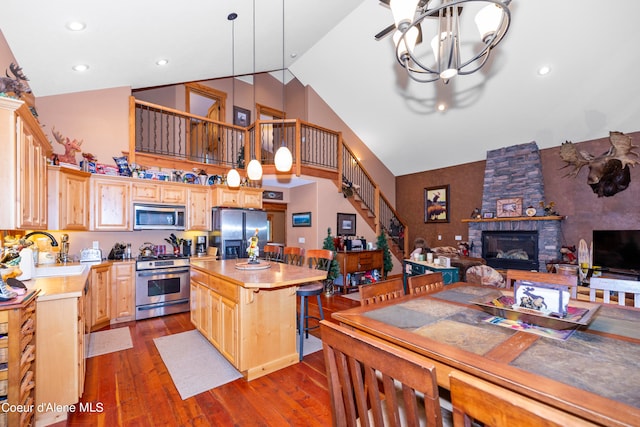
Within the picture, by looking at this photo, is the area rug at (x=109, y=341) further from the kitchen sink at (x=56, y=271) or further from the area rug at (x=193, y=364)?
the kitchen sink at (x=56, y=271)

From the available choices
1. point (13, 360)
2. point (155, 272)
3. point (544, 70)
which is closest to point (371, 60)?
point (544, 70)

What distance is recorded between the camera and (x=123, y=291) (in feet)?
13.5

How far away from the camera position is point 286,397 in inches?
92.5

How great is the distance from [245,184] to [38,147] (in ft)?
10.4

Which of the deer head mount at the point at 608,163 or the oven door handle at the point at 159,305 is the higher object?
the deer head mount at the point at 608,163

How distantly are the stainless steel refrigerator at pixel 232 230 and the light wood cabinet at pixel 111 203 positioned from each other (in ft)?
4.31

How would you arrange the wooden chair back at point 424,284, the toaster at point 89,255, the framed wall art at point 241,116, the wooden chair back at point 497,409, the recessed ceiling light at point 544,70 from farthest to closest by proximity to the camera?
the framed wall art at point 241,116, the recessed ceiling light at point 544,70, the toaster at point 89,255, the wooden chair back at point 424,284, the wooden chair back at point 497,409

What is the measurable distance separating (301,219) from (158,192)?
3.11 metres

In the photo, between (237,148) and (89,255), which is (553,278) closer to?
(89,255)

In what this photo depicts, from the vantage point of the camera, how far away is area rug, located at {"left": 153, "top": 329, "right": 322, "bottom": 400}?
8.28ft

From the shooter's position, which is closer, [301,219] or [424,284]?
[424,284]

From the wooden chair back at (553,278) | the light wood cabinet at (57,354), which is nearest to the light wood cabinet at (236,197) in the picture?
the light wood cabinet at (57,354)

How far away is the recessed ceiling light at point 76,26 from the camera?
289cm

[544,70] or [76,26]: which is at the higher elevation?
[544,70]
